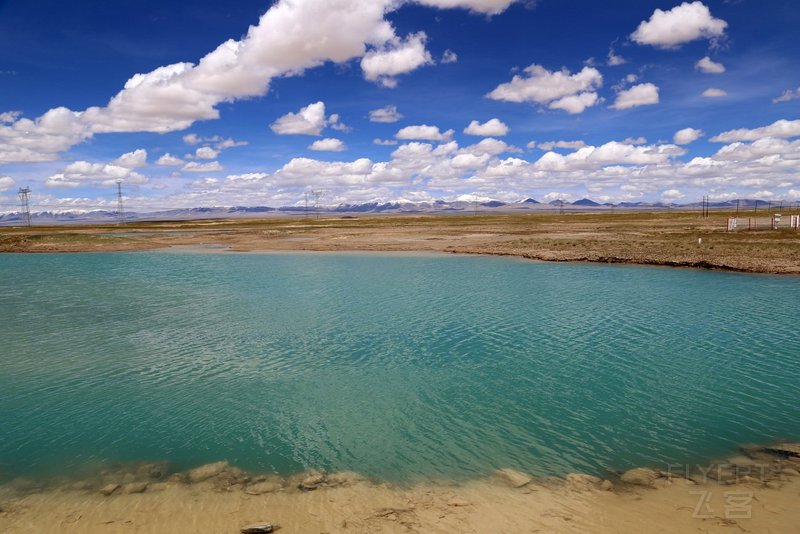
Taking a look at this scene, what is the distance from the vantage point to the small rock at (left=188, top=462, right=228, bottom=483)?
47.2ft

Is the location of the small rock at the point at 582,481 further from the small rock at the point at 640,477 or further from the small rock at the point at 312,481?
the small rock at the point at 312,481

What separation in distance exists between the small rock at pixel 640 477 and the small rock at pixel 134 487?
14.1 m

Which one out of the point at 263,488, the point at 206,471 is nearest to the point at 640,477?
the point at 263,488

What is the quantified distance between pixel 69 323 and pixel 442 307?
2672 centimetres

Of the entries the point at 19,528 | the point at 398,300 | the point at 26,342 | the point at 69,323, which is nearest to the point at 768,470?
the point at 19,528

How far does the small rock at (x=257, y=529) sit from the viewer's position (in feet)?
38.7

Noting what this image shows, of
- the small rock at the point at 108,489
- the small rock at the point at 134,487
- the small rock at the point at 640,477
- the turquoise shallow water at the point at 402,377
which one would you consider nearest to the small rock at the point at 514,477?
the turquoise shallow water at the point at 402,377

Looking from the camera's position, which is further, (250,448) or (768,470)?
(250,448)

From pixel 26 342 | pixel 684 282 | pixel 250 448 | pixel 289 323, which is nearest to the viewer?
pixel 250 448

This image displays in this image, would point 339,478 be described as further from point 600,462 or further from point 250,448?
point 600,462

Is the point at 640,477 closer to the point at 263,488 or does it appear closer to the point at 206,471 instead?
the point at 263,488

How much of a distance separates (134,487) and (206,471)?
6.45 feet

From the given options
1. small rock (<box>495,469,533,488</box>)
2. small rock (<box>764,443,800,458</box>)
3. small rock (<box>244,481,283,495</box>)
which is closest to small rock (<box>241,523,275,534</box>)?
small rock (<box>244,481,283,495</box>)

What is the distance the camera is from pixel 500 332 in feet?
98.2
